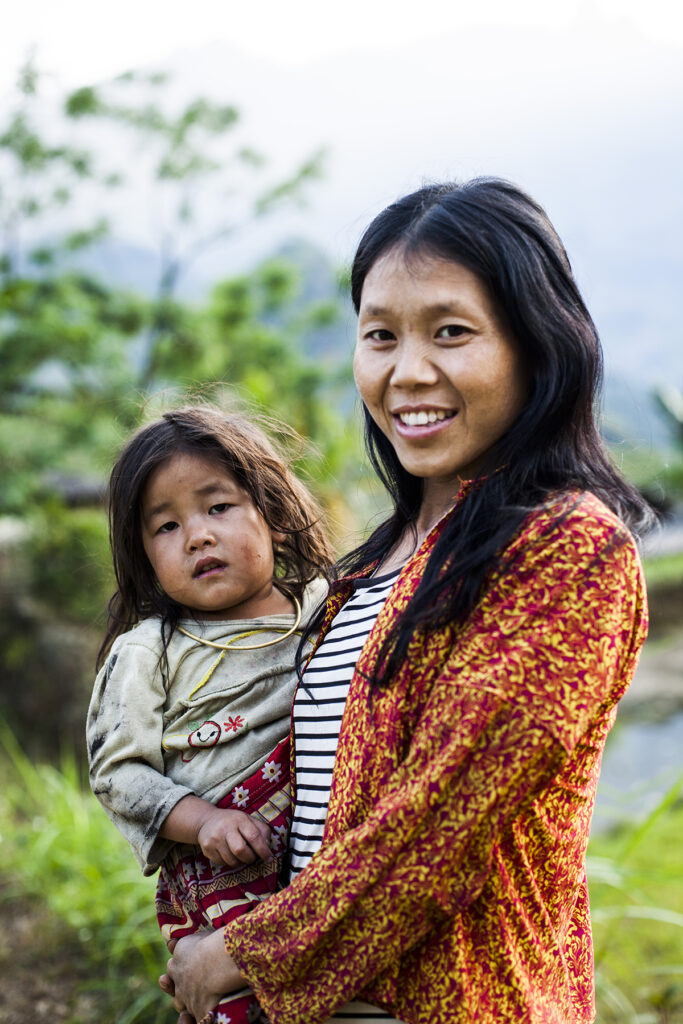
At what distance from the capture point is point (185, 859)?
1496mm

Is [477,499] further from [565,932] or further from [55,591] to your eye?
[55,591]

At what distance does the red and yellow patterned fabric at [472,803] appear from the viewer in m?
1.05

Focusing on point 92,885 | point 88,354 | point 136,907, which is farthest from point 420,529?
point 88,354

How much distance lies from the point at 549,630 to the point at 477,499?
0.24 m

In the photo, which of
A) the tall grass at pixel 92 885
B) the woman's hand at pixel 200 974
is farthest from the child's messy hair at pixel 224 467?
the tall grass at pixel 92 885

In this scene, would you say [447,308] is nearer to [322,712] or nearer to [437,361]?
[437,361]

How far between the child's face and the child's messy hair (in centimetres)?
2

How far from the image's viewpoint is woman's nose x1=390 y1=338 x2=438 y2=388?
1.26 metres

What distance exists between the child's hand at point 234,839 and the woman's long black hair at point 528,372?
14.2 inches

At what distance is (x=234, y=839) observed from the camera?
1.36 metres

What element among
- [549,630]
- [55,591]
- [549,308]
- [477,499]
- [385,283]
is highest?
[55,591]

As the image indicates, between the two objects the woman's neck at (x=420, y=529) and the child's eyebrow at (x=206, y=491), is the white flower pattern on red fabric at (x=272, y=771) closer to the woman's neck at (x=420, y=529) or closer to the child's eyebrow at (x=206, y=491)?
the woman's neck at (x=420, y=529)

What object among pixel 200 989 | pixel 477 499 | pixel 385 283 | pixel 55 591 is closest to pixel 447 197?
pixel 385 283

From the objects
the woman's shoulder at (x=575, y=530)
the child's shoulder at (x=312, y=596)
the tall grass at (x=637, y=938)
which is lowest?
the tall grass at (x=637, y=938)
